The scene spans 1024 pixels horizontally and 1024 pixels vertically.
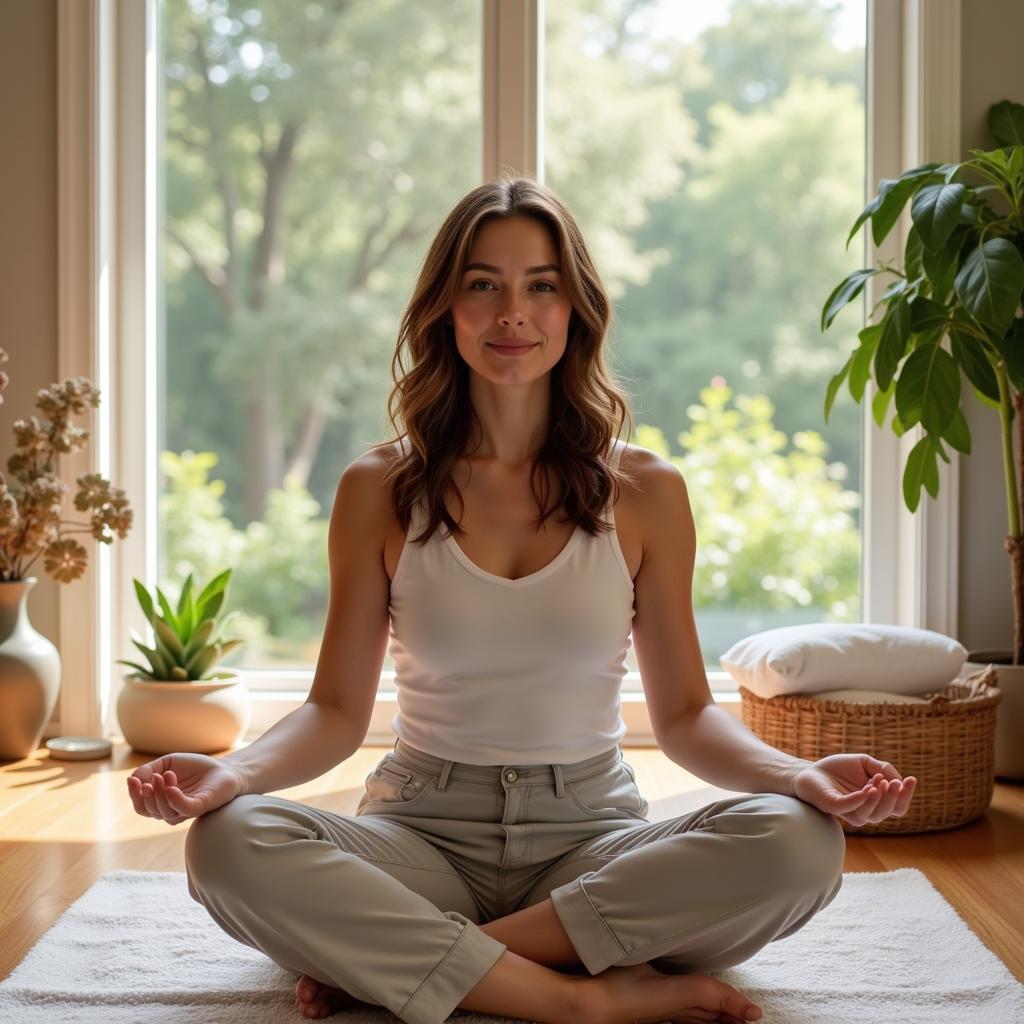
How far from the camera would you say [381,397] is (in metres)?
3.59

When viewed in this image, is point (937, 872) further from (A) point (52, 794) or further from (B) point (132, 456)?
(B) point (132, 456)

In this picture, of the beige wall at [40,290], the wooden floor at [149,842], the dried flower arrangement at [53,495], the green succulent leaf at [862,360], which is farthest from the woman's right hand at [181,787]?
the beige wall at [40,290]

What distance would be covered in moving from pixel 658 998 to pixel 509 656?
47 centimetres

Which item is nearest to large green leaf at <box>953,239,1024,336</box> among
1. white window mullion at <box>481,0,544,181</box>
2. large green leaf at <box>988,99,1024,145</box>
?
large green leaf at <box>988,99,1024,145</box>

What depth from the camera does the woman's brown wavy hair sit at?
188 centimetres

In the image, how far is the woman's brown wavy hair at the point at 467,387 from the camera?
1884mm

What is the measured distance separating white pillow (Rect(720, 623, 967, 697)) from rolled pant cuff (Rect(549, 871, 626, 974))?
1.19 m

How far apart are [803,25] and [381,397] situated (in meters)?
1.46

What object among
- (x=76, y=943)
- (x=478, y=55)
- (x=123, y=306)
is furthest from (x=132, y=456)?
(x=76, y=943)

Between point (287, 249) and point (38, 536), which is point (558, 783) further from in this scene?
point (287, 249)

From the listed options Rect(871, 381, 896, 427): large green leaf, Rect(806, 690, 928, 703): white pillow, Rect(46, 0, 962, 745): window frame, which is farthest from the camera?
Rect(46, 0, 962, 745): window frame

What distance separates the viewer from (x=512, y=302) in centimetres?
183

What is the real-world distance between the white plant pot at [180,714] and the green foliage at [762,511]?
1.26 metres

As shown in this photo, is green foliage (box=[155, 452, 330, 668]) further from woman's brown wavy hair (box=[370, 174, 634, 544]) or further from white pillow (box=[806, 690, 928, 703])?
woman's brown wavy hair (box=[370, 174, 634, 544])
